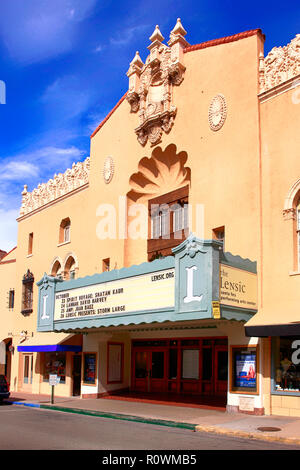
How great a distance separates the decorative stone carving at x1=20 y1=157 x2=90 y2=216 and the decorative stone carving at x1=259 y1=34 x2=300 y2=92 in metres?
12.1

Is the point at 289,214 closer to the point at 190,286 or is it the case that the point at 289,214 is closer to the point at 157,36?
the point at 190,286

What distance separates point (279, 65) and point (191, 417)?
473 inches

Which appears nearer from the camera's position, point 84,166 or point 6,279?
point 84,166

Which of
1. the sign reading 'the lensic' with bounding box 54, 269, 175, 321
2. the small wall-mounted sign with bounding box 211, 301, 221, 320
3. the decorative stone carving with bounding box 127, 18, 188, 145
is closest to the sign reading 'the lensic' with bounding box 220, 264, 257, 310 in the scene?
the small wall-mounted sign with bounding box 211, 301, 221, 320

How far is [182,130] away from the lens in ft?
69.4

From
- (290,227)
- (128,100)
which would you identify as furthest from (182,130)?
(290,227)

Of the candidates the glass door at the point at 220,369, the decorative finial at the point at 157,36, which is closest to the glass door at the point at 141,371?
the glass door at the point at 220,369

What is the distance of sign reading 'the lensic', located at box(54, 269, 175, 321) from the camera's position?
56.7 feet

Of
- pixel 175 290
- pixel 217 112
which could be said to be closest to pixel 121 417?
pixel 175 290

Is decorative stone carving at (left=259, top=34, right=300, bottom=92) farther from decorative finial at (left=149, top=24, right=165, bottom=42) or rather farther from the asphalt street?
the asphalt street

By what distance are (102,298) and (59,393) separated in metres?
8.99

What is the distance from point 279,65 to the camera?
17.7 m

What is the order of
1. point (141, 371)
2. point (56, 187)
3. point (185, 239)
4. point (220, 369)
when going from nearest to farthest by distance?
point (220, 369) < point (185, 239) < point (141, 371) < point (56, 187)
